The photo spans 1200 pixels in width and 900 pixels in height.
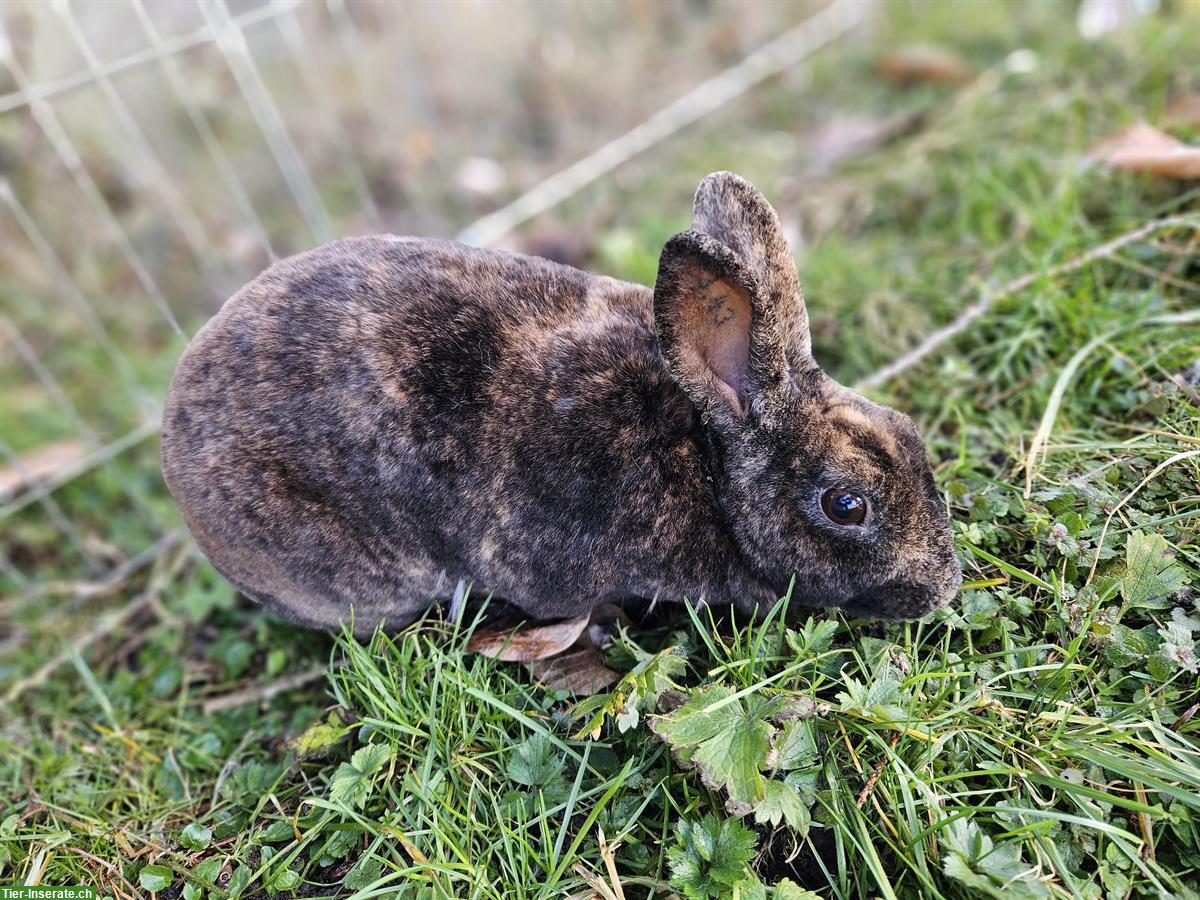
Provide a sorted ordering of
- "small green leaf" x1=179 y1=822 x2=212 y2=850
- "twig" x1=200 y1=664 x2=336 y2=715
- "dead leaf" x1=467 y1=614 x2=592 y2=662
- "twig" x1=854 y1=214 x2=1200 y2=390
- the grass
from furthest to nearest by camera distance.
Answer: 1. "twig" x1=854 y1=214 x2=1200 y2=390
2. "twig" x1=200 y1=664 x2=336 y2=715
3. "dead leaf" x1=467 y1=614 x2=592 y2=662
4. "small green leaf" x1=179 y1=822 x2=212 y2=850
5. the grass

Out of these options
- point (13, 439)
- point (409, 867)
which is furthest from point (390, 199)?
point (409, 867)

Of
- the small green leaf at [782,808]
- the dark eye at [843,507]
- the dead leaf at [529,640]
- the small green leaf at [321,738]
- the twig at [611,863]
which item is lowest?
the twig at [611,863]

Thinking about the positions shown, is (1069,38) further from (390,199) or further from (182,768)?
(182,768)

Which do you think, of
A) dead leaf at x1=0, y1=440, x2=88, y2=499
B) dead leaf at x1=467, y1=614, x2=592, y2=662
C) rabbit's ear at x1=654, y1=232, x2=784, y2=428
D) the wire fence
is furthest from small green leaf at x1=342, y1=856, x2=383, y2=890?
dead leaf at x1=0, y1=440, x2=88, y2=499

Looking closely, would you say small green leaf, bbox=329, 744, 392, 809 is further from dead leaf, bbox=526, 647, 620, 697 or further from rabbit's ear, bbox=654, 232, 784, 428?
rabbit's ear, bbox=654, 232, 784, 428

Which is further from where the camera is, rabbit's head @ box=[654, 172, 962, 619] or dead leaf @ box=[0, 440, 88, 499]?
dead leaf @ box=[0, 440, 88, 499]

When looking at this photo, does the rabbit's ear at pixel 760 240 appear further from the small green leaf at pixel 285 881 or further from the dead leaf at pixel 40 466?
the dead leaf at pixel 40 466

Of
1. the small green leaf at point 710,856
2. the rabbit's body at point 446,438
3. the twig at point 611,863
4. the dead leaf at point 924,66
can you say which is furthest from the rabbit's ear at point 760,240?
the dead leaf at point 924,66
